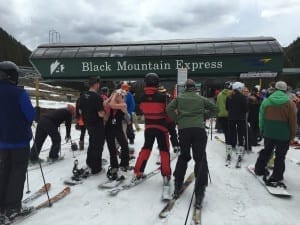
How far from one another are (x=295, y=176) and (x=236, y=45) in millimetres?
15931

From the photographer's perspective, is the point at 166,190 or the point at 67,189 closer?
the point at 166,190

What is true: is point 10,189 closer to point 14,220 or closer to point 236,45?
point 14,220

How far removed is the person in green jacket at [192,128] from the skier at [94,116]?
160 centimetres

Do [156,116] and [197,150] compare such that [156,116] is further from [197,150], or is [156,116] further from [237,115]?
[237,115]

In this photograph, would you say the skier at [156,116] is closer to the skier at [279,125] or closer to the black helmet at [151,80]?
the black helmet at [151,80]

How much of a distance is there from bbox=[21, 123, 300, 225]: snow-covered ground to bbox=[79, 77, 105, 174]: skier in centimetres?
47

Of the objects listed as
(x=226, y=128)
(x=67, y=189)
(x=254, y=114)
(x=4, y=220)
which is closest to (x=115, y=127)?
(x=67, y=189)

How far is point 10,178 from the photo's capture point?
458 centimetres

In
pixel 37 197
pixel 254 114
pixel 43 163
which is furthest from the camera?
pixel 254 114

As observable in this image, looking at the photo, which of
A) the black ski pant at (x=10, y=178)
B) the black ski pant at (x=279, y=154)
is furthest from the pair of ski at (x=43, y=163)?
the black ski pant at (x=279, y=154)

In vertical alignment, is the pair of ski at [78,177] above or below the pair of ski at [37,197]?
above

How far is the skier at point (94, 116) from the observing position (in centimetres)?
650

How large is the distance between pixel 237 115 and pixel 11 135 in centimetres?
536

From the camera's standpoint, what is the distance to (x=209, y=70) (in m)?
22.0
